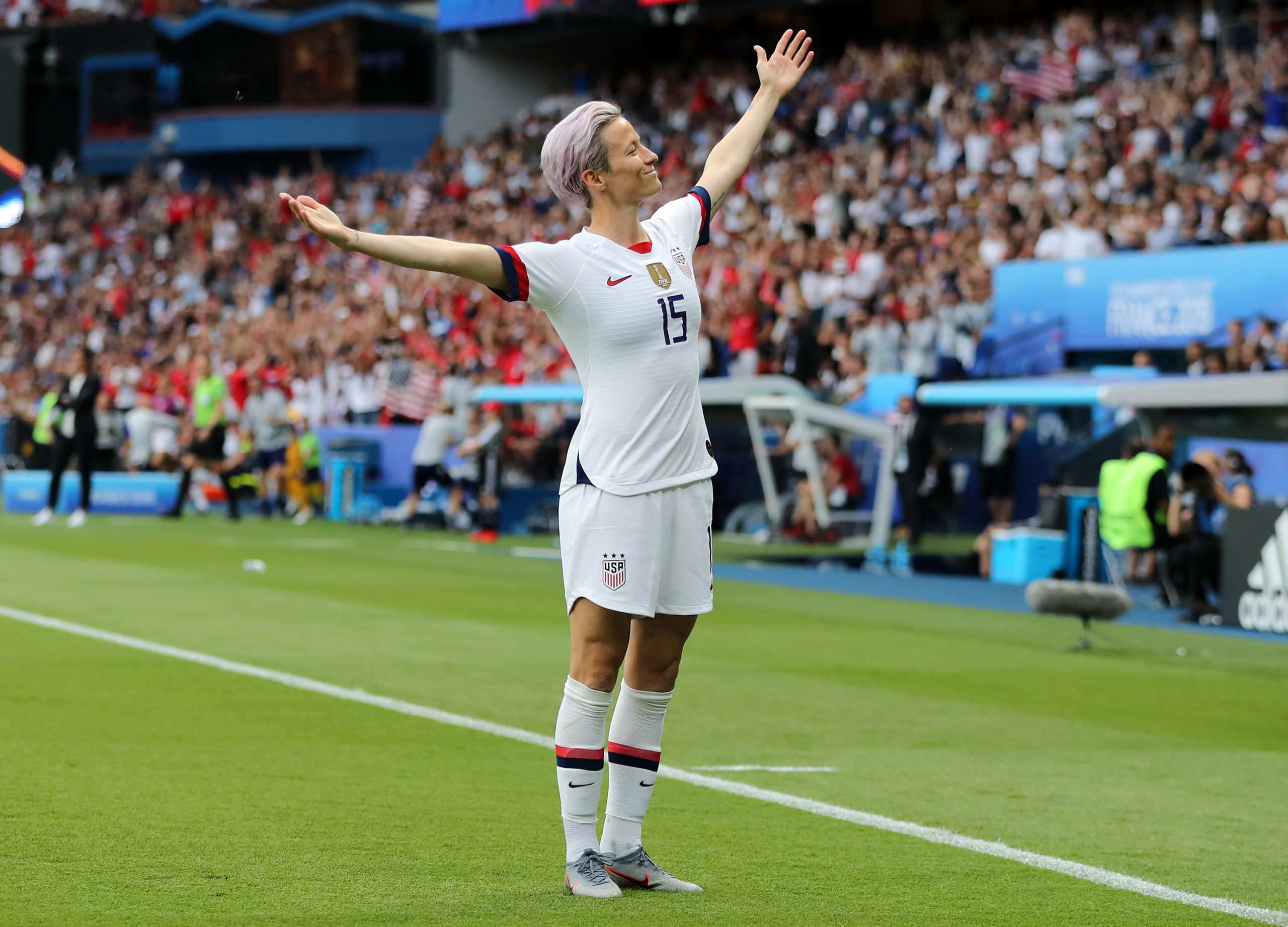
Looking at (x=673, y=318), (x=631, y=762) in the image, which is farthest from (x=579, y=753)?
(x=673, y=318)

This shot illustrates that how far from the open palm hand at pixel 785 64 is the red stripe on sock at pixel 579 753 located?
94.2 inches

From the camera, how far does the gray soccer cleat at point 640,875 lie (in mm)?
5324

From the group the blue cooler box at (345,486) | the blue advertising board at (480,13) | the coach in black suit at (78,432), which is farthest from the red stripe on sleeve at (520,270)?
the blue advertising board at (480,13)

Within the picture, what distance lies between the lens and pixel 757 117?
6191 millimetres

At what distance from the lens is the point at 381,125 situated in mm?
48531

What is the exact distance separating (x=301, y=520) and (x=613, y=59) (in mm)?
19383

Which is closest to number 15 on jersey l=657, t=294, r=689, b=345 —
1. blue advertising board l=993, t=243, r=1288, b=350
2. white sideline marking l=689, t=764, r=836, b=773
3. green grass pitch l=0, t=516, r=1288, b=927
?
green grass pitch l=0, t=516, r=1288, b=927

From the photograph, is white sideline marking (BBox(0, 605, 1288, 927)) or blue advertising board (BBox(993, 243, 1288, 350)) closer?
white sideline marking (BBox(0, 605, 1288, 927))

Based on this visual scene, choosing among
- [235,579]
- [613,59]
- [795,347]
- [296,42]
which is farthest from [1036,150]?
[296,42]

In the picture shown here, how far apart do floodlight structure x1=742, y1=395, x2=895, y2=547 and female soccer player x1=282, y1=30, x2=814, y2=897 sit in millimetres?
16012

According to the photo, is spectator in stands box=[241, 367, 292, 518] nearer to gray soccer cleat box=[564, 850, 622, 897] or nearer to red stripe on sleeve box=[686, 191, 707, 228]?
red stripe on sleeve box=[686, 191, 707, 228]

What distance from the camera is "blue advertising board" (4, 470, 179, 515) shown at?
28.5 metres

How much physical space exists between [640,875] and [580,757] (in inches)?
16.0

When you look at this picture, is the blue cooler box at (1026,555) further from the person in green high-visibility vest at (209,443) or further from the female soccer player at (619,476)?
the female soccer player at (619,476)
